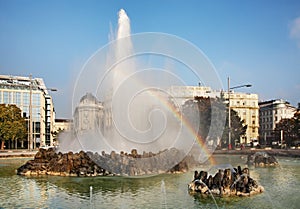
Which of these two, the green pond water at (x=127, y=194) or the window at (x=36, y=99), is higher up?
the window at (x=36, y=99)

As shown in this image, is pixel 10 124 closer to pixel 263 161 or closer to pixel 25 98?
pixel 25 98

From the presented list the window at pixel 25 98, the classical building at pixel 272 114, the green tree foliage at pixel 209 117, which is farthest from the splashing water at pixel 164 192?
the classical building at pixel 272 114

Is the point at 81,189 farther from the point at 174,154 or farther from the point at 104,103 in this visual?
the point at 104,103

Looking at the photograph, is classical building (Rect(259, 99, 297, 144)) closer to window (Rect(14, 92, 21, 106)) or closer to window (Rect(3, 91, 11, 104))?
window (Rect(14, 92, 21, 106))

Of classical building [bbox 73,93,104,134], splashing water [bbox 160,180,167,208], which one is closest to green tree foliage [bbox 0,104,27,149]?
classical building [bbox 73,93,104,134]

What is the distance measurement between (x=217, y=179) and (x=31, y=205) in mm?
9430

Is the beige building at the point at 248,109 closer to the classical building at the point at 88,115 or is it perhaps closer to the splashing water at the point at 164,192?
the classical building at the point at 88,115

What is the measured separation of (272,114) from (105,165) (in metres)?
128

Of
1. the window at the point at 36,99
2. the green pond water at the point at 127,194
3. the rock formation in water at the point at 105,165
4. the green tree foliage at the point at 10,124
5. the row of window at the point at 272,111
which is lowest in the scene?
the green pond water at the point at 127,194

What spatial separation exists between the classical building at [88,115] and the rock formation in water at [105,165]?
417 inches

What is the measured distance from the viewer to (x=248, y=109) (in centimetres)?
13225

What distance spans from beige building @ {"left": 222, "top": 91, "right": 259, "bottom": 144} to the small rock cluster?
111234 millimetres

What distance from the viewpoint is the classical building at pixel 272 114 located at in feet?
472

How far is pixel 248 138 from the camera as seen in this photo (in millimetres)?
135250
